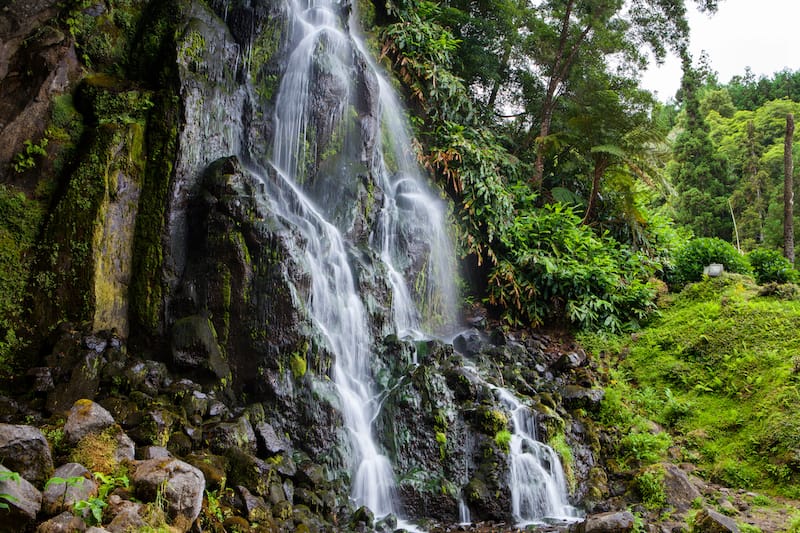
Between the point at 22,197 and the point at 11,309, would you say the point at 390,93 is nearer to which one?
the point at 22,197

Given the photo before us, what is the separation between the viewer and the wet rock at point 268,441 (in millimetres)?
A: 6039

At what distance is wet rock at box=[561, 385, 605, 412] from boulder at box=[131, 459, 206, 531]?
21.0ft

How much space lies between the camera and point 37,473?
3.92m

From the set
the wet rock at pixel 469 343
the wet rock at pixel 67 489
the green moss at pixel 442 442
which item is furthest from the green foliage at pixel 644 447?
the wet rock at pixel 67 489

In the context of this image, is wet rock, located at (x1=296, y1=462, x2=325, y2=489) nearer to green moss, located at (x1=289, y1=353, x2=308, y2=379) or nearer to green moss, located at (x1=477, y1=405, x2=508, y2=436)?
green moss, located at (x1=289, y1=353, x2=308, y2=379)

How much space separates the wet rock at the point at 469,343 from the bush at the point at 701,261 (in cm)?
573

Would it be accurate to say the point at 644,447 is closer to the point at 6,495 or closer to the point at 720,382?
the point at 720,382

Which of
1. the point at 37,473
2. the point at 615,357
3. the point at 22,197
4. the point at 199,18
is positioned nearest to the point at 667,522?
the point at 615,357

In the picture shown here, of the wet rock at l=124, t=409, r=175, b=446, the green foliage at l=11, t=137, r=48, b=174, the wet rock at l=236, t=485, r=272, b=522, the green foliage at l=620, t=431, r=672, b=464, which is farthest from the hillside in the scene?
the green foliage at l=11, t=137, r=48, b=174

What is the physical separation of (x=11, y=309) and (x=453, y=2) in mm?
13702

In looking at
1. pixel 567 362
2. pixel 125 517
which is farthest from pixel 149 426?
pixel 567 362

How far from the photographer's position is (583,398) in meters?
9.02

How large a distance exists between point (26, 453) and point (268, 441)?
2.57 metres

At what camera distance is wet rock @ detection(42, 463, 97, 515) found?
3732 mm
